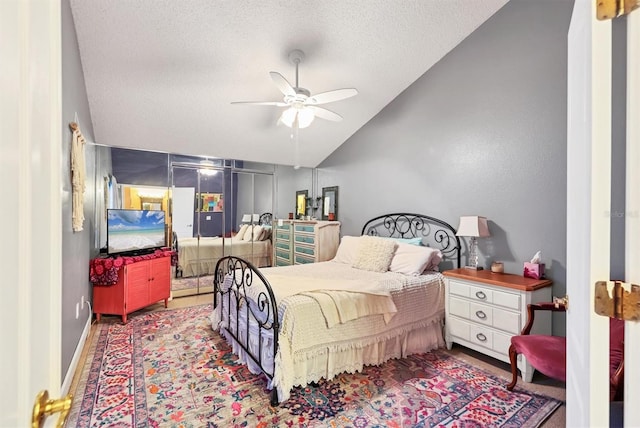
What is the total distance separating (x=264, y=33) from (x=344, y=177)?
2678mm

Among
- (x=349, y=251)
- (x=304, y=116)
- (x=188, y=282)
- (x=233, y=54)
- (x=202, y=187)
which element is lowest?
(x=188, y=282)

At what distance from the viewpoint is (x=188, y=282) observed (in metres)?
5.07

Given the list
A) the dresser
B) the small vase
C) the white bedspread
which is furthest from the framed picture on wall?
the small vase

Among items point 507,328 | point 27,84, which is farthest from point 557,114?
point 27,84

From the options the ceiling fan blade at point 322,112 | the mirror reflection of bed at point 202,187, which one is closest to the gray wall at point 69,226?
the mirror reflection of bed at point 202,187

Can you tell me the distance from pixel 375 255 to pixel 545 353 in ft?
6.05

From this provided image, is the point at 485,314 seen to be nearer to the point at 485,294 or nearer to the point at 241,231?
the point at 485,294

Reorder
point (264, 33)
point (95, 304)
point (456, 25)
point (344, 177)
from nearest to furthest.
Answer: point (264, 33), point (456, 25), point (95, 304), point (344, 177)

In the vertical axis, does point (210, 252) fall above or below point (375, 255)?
below

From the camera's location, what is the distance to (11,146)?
49 centimetres

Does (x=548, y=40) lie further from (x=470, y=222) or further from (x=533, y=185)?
(x=470, y=222)
